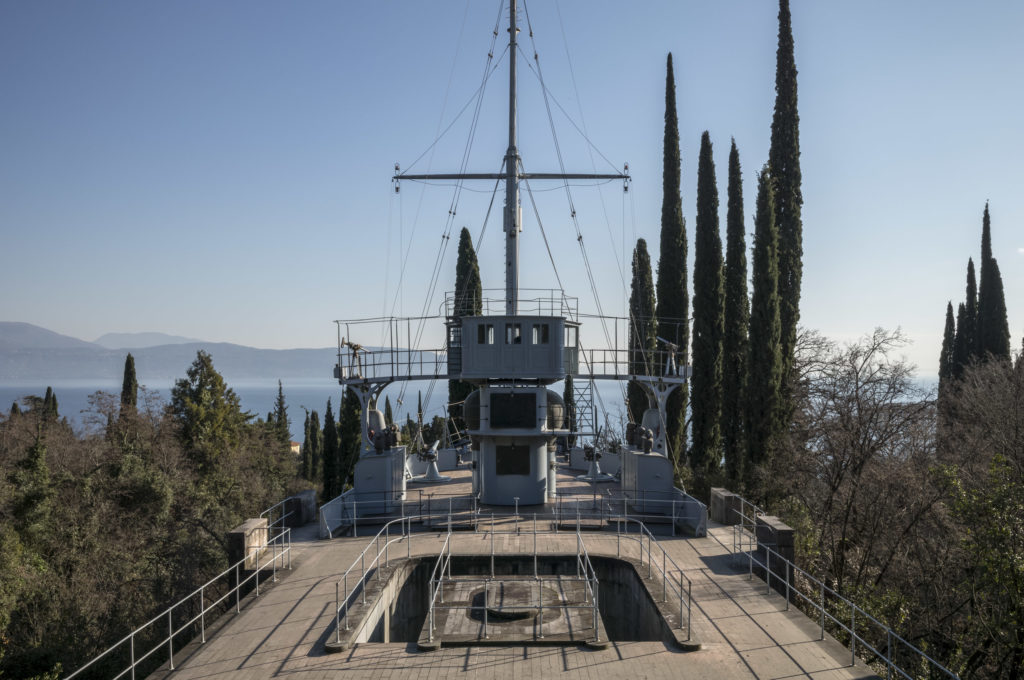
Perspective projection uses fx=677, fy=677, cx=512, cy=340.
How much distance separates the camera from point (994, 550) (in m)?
13.1

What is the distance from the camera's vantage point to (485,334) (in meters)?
A: 21.3

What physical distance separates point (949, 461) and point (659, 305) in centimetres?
1524

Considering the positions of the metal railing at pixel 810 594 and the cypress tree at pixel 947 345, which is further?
the cypress tree at pixel 947 345

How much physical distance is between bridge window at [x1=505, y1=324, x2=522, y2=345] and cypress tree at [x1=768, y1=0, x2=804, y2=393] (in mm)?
15518

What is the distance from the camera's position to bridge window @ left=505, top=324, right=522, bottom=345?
2122cm

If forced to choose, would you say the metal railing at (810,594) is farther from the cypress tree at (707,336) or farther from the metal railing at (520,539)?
the cypress tree at (707,336)

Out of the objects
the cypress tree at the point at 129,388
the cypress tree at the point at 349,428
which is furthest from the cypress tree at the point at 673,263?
the cypress tree at the point at 129,388

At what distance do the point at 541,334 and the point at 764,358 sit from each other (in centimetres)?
1152

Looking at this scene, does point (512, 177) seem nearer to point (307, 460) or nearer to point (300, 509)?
point (300, 509)

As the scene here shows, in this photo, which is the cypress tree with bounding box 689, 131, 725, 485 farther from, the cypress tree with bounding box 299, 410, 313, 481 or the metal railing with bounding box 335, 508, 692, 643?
the cypress tree with bounding box 299, 410, 313, 481

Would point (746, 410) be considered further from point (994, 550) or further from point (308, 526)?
point (308, 526)

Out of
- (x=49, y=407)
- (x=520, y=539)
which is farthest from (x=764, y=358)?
(x=49, y=407)

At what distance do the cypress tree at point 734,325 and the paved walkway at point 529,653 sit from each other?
1771 centimetres

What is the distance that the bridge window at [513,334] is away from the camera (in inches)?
835
